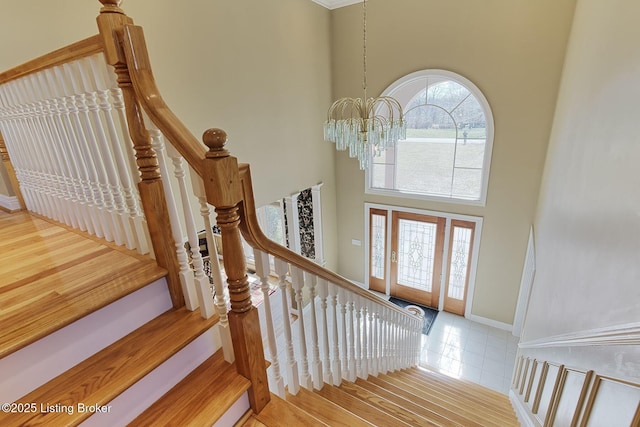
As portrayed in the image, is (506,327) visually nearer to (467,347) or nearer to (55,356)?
(467,347)

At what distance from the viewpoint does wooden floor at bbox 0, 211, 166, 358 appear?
107 centimetres

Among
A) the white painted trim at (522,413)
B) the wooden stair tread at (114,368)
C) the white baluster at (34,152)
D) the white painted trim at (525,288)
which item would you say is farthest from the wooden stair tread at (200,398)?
the white painted trim at (525,288)

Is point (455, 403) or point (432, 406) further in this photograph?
point (455, 403)

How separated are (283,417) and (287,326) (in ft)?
1.20

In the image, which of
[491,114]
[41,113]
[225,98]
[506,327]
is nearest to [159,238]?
[41,113]

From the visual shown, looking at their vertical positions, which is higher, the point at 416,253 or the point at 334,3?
the point at 334,3

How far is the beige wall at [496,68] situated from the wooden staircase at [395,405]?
7.86 ft

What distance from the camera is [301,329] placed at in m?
1.58

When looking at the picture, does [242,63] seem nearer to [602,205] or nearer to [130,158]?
[130,158]

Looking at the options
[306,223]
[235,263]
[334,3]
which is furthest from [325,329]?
[334,3]

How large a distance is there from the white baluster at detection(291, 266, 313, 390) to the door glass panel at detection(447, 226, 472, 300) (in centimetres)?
418

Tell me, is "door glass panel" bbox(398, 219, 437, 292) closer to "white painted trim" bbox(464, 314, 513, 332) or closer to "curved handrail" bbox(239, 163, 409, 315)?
"white painted trim" bbox(464, 314, 513, 332)

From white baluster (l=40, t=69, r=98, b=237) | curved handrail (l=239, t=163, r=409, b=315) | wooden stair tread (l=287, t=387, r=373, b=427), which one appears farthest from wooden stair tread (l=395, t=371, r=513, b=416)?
white baluster (l=40, t=69, r=98, b=237)

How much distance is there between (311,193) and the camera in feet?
17.7
